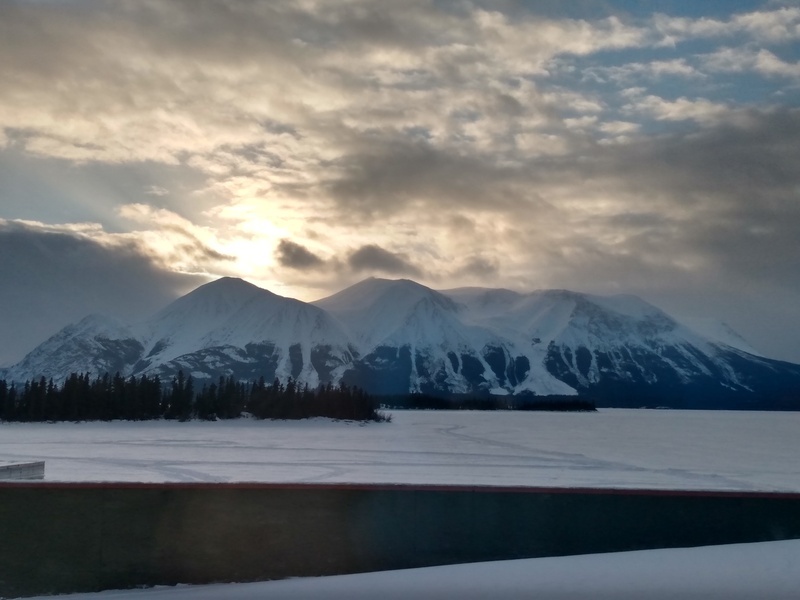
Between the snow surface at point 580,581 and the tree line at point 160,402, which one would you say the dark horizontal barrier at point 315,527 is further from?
the tree line at point 160,402

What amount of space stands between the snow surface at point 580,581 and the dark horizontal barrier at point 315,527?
0.28m

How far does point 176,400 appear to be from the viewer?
406 ft

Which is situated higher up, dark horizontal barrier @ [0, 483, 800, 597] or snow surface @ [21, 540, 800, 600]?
dark horizontal barrier @ [0, 483, 800, 597]

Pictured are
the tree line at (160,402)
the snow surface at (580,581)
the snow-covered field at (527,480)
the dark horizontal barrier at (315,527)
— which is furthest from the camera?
the tree line at (160,402)

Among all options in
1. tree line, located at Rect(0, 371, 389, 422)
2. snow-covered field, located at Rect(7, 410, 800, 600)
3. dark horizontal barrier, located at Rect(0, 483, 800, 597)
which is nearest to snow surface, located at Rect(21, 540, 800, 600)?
snow-covered field, located at Rect(7, 410, 800, 600)

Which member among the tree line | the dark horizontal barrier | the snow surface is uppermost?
the tree line

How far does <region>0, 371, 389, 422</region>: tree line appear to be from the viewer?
115250mm

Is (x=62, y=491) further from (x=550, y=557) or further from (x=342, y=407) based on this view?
(x=342, y=407)

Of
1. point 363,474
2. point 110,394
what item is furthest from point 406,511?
point 110,394

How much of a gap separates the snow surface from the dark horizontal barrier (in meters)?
0.28

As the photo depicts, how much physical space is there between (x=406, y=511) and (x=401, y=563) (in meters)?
0.76

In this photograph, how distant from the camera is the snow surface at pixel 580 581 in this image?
1022 centimetres

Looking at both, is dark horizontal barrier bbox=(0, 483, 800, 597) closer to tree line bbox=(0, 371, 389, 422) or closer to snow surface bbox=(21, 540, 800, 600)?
snow surface bbox=(21, 540, 800, 600)

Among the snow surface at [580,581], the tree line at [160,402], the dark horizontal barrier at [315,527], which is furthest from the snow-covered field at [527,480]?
the tree line at [160,402]
